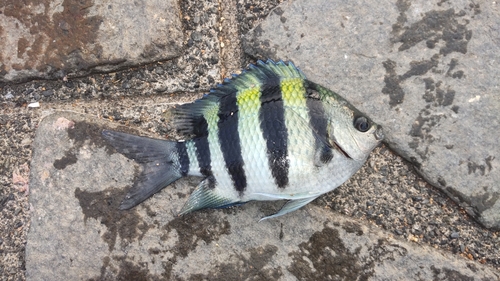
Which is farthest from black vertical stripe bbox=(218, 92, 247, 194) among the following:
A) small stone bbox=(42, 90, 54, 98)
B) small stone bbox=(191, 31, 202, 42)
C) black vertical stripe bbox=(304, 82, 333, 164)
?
small stone bbox=(42, 90, 54, 98)

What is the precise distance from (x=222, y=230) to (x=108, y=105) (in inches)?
28.1

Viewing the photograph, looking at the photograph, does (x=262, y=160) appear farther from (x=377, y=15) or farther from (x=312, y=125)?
(x=377, y=15)

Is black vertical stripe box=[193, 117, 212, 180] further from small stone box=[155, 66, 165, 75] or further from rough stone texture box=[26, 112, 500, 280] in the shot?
small stone box=[155, 66, 165, 75]

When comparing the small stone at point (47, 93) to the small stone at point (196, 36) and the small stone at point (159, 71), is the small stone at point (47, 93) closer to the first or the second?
the small stone at point (159, 71)

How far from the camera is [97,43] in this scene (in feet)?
6.23

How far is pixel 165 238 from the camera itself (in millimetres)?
1839

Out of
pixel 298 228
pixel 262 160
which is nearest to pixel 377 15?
pixel 262 160

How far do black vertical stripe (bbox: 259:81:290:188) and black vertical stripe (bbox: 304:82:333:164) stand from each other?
A: 0.10 meters

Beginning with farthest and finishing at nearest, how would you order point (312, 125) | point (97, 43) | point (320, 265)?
point (97, 43)
point (320, 265)
point (312, 125)

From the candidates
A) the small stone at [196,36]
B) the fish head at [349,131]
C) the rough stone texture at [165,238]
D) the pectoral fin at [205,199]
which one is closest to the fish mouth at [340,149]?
the fish head at [349,131]

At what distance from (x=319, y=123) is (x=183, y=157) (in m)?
0.52

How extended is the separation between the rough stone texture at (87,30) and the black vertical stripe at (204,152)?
0.41 meters

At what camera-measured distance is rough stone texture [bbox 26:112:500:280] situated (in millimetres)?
1771

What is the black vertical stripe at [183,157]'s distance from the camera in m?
1.77
